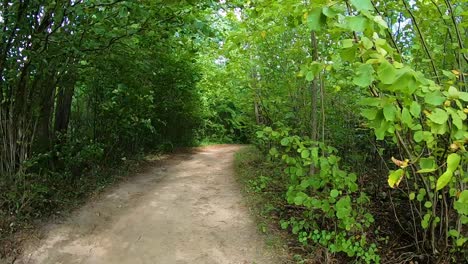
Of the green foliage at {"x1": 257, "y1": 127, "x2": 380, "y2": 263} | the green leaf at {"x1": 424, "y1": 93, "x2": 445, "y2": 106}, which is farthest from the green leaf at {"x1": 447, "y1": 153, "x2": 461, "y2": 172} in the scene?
the green foliage at {"x1": 257, "y1": 127, "x2": 380, "y2": 263}

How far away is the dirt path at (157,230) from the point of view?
4566mm

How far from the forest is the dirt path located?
0.39 m

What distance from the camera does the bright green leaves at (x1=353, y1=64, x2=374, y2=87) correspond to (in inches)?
70.6

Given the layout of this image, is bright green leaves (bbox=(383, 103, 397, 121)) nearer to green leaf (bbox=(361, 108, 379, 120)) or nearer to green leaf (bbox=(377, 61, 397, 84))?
green leaf (bbox=(361, 108, 379, 120))

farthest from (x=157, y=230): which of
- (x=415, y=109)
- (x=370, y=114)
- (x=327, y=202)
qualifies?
(x=415, y=109)

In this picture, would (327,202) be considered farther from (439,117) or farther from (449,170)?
(449,170)

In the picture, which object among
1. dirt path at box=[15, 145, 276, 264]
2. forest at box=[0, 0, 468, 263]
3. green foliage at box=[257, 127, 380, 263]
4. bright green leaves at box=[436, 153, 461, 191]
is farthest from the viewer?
dirt path at box=[15, 145, 276, 264]

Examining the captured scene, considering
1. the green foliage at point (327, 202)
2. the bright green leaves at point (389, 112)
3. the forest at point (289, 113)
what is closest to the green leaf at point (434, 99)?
the forest at point (289, 113)

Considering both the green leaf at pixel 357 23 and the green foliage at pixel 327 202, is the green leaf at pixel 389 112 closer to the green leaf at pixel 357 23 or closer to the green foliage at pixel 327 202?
the green leaf at pixel 357 23

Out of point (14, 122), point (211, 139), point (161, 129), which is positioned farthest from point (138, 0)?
point (211, 139)

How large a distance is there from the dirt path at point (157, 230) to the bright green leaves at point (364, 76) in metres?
3.28

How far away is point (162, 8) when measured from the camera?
4.52 metres

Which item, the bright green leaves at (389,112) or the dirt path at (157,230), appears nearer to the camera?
the bright green leaves at (389,112)

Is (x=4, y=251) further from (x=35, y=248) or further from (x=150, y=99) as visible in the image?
(x=150, y=99)
